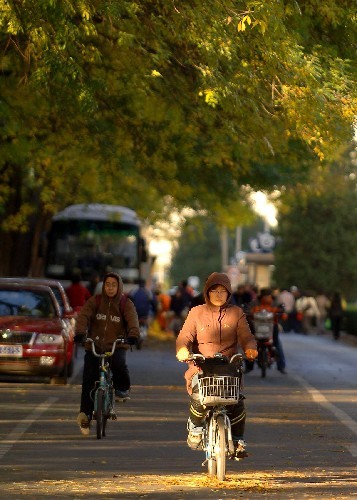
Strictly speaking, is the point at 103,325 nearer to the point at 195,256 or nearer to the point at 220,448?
the point at 220,448

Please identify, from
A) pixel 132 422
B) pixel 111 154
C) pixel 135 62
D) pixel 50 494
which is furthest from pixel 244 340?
pixel 111 154

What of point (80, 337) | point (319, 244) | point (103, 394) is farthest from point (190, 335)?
point (319, 244)

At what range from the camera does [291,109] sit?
18875 millimetres

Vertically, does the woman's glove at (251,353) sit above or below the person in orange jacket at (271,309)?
below

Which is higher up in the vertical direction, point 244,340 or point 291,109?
point 291,109

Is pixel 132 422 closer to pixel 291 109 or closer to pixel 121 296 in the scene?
pixel 121 296

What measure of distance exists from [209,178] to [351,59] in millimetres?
11365

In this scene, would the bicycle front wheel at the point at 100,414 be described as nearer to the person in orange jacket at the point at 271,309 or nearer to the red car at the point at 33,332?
the red car at the point at 33,332

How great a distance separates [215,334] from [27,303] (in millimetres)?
12078

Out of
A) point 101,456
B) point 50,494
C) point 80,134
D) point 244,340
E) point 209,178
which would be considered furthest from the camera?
point 209,178

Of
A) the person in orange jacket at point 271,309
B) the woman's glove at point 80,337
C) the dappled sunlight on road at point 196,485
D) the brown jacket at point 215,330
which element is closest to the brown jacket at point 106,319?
the woman's glove at point 80,337

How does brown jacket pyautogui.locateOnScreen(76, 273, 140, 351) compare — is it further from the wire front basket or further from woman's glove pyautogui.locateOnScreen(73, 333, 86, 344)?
the wire front basket

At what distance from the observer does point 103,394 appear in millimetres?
15508

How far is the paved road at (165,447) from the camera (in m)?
11.4
